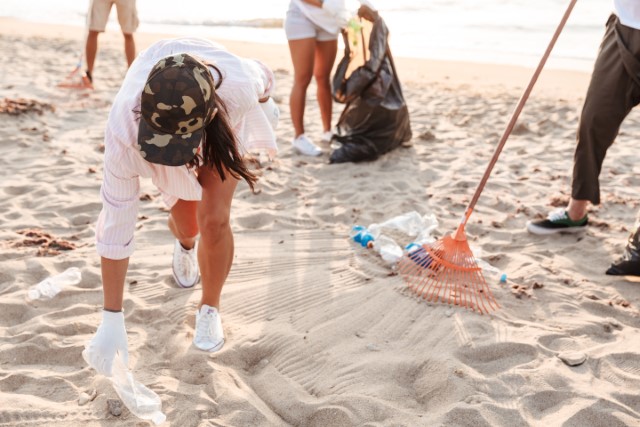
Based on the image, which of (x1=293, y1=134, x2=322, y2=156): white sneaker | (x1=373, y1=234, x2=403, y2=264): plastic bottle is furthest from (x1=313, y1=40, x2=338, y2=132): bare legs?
(x1=373, y1=234, x2=403, y2=264): plastic bottle

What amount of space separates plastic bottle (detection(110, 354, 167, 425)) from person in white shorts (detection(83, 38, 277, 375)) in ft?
0.12

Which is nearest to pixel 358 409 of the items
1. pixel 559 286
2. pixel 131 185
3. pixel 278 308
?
pixel 278 308

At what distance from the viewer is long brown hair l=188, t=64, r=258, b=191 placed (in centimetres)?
204

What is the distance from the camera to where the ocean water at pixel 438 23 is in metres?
9.52

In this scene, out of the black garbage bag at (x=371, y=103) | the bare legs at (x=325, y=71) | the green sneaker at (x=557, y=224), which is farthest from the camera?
the bare legs at (x=325, y=71)

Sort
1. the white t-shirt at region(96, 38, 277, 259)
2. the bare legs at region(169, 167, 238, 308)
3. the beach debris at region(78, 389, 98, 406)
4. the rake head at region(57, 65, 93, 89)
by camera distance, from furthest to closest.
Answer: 1. the rake head at region(57, 65, 93, 89)
2. the bare legs at region(169, 167, 238, 308)
3. the beach debris at region(78, 389, 98, 406)
4. the white t-shirt at region(96, 38, 277, 259)

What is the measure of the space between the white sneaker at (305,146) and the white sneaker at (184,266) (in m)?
2.13

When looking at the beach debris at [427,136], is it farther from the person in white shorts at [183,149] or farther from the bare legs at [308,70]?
the person in white shorts at [183,149]

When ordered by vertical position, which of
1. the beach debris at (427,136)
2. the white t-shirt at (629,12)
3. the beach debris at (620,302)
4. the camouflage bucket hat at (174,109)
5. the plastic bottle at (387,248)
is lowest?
the plastic bottle at (387,248)

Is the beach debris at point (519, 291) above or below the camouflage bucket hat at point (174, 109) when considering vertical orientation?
below

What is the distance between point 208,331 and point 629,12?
240cm

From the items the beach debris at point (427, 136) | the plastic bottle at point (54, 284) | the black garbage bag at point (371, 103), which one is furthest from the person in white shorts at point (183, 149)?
the beach debris at point (427, 136)

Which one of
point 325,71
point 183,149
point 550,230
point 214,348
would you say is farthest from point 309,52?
point 183,149

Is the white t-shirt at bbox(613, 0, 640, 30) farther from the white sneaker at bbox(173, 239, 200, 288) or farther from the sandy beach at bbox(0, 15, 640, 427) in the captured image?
the white sneaker at bbox(173, 239, 200, 288)
